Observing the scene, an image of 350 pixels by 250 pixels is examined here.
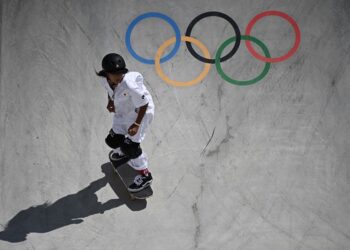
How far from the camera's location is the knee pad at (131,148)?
639 cm

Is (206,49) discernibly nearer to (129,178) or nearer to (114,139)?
(114,139)

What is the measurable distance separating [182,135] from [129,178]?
113cm

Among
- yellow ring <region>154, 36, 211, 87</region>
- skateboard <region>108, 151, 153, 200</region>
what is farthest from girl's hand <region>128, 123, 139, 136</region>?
yellow ring <region>154, 36, 211, 87</region>

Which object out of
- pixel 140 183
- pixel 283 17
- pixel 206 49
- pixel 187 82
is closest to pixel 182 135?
pixel 187 82

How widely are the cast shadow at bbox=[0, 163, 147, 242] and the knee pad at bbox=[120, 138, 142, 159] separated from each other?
771 mm

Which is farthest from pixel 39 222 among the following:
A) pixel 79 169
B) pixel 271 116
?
pixel 271 116

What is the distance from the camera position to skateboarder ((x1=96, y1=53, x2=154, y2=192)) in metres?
5.88

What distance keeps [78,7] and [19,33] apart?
112cm

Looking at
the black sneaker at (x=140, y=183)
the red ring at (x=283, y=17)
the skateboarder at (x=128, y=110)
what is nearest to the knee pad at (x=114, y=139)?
the skateboarder at (x=128, y=110)

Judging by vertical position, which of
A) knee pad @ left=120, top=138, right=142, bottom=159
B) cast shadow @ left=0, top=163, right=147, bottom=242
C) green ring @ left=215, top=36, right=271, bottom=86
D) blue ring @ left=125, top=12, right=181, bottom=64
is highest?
blue ring @ left=125, top=12, right=181, bottom=64

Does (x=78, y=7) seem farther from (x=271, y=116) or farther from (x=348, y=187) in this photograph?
(x=348, y=187)

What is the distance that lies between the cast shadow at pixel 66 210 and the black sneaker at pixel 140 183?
23 centimetres

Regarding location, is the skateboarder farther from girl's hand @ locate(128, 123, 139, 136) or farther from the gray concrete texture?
the gray concrete texture

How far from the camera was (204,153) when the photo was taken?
7.38m
